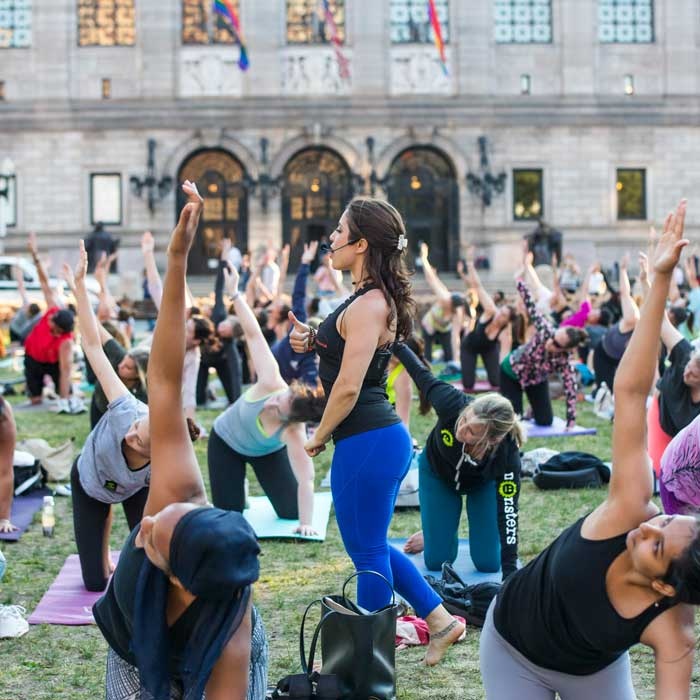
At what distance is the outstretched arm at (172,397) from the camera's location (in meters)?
3.82

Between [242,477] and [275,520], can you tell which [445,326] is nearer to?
[275,520]

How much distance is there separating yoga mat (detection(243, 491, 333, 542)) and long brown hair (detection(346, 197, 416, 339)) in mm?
3434

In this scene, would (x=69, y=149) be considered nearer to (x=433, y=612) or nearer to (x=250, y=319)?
(x=250, y=319)

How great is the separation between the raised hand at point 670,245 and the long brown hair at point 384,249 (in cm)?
165

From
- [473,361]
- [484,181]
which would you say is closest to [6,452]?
[473,361]

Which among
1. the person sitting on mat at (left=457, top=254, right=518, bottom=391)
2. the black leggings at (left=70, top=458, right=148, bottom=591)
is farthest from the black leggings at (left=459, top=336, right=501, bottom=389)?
the black leggings at (left=70, top=458, right=148, bottom=591)

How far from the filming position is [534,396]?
1394 cm

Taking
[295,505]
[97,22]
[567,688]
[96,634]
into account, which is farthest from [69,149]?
[567,688]

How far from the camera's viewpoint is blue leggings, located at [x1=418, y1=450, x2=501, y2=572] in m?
7.46

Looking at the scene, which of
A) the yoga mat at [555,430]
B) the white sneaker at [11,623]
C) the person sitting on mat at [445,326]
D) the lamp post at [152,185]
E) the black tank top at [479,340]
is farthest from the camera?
the lamp post at [152,185]

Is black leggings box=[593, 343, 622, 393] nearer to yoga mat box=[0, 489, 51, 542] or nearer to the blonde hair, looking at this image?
yoga mat box=[0, 489, 51, 542]

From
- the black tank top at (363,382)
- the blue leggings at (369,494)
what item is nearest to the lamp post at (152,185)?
the black tank top at (363,382)

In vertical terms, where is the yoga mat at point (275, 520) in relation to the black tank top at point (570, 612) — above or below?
below

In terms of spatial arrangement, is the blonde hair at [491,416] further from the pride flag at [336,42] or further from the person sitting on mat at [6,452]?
the pride flag at [336,42]
